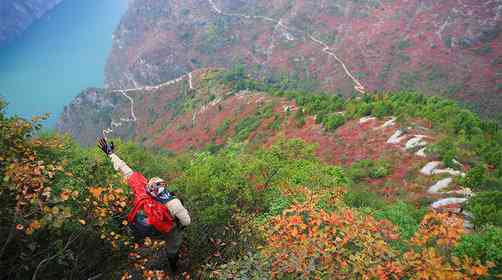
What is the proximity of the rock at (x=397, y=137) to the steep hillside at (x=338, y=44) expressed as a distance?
43.8 m

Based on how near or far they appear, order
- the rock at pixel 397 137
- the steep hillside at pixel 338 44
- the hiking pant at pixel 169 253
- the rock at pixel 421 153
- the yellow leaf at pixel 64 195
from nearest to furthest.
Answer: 1. the yellow leaf at pixel 64 195
2. the hiking pant at pixel 169 253
3. the rock at pixel 421 153
4. the rock at pixel 397 137
5. the steep hillside at pixel 338 44

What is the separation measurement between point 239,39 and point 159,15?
205ft

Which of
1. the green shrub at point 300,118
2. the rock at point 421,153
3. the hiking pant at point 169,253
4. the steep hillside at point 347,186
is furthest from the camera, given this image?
the green shrub at point 300,118

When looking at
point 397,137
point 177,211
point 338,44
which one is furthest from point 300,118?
point 338,44

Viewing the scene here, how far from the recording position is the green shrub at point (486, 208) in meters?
12.2

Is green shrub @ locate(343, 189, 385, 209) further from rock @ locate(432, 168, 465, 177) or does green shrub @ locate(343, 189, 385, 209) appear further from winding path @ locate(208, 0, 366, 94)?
winding path @ locate(208, 0, 366, 94)

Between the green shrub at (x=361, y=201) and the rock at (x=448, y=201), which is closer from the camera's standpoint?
the green shrub at (x=361, y=201)

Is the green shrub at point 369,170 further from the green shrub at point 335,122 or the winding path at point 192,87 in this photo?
the winding path at point 192,87

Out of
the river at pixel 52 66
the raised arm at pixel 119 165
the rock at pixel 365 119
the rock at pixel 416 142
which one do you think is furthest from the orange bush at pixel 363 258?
the river at pixel 52 66

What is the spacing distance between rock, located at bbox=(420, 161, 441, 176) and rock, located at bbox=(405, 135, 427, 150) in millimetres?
2219

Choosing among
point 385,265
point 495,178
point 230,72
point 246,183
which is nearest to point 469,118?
point 495,178

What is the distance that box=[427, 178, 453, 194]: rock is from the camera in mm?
16459

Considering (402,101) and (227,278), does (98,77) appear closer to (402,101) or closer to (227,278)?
(402,101)

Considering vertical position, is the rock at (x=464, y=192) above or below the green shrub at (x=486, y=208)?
below
